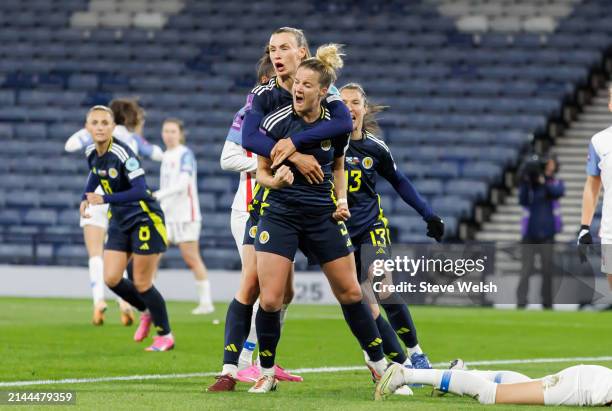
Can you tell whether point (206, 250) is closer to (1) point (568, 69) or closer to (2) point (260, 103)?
(1) point (568, 69)

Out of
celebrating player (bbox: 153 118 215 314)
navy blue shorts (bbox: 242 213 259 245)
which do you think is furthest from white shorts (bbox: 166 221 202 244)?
navy blue shorts (bbox: 242 213 259 245)

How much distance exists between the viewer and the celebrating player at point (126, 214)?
416 inches

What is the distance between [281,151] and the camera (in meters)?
7.00

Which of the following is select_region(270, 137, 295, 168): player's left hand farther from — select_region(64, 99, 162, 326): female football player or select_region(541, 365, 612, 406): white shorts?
select_region(64, 99, 162, 326): female football player

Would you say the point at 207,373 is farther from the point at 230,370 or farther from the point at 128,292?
the point at 128,292

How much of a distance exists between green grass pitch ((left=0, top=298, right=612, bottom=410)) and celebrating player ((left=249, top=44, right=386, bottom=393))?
2.07 feet

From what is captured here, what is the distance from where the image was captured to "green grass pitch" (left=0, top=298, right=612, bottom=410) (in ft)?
23.4

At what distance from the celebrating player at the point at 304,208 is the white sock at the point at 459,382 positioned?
2.37ft

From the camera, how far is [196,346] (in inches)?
451

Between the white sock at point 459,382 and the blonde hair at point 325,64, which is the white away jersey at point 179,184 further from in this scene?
the white sock at point 459,382

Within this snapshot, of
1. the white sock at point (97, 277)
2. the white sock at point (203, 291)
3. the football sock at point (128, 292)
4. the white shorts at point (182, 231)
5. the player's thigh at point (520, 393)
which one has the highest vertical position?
the player's thigh at point (520, 393)

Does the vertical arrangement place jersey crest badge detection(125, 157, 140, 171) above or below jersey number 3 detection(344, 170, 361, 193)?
below

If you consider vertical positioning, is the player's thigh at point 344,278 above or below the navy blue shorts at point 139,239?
above

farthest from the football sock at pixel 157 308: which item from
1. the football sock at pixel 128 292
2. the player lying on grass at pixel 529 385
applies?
the player lying on grass at pixel 529 385
